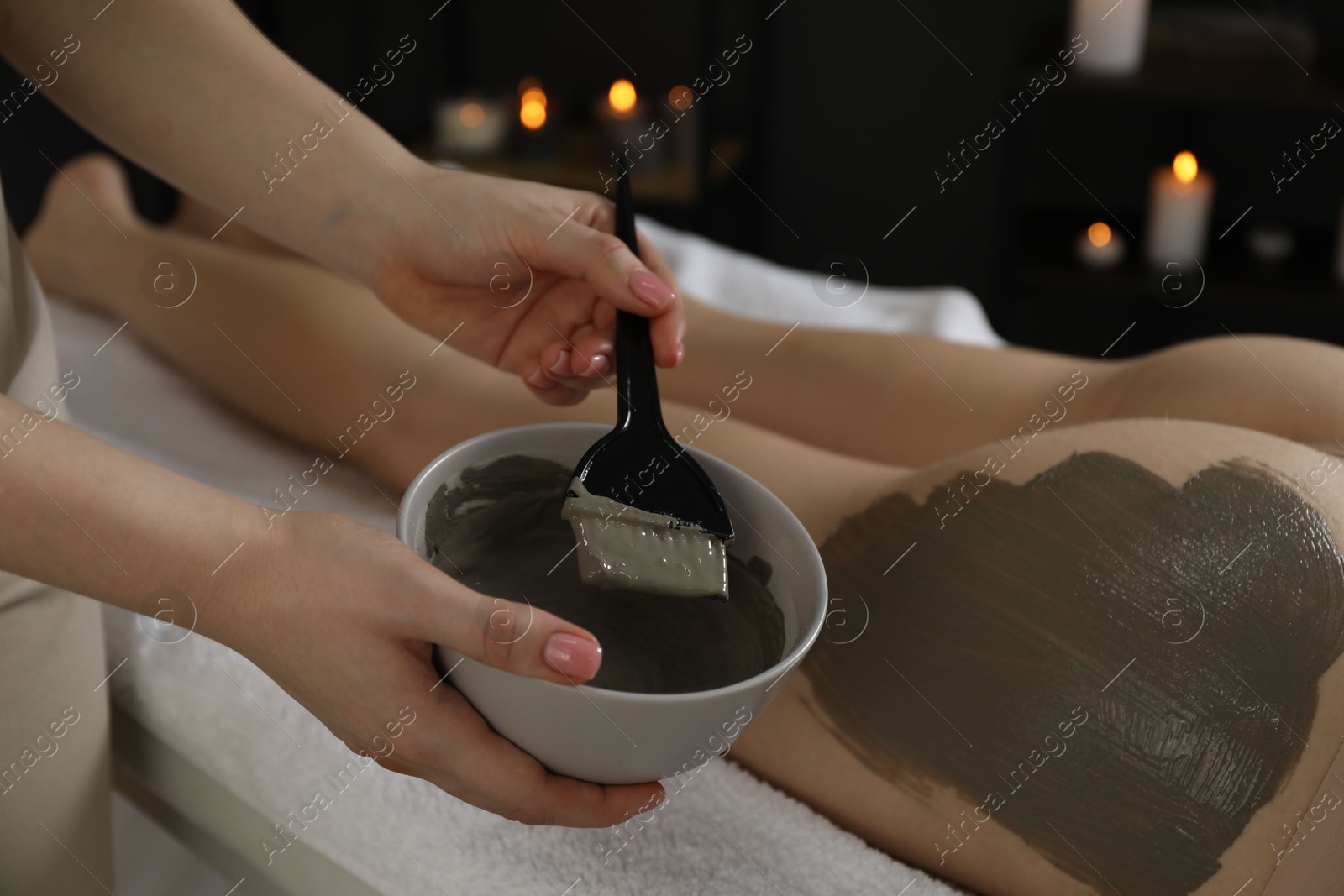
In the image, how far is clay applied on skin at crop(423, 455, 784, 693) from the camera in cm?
58

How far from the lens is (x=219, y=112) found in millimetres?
715

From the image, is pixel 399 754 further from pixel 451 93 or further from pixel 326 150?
pixel 451 93

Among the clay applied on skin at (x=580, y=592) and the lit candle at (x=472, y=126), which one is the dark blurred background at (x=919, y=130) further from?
the clay applied on skin at (x=580, y=592)

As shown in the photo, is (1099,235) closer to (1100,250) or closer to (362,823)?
(1100,250)

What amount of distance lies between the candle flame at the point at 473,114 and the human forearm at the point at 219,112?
4.64 feet

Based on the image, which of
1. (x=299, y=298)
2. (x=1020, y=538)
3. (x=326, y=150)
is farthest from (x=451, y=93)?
(x=1020, y=538)

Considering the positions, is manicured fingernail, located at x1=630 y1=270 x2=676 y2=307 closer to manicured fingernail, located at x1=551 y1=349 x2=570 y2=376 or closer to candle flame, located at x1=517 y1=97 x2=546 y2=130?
manicured fingernail, located at x1=551 y1=349 x2=570 y2=376

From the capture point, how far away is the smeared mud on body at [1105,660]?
56 centimetres

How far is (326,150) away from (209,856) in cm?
47

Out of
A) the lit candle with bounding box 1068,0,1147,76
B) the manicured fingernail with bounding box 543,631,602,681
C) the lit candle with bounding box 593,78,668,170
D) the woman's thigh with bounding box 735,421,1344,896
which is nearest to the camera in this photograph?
the manicured fingernail with bounding box 543,631,602,681

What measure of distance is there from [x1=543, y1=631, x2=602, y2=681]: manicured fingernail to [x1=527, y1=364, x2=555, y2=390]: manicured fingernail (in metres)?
0.31

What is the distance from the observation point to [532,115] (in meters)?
2.09

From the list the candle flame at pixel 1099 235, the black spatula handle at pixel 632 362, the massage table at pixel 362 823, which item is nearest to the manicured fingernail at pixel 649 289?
the black spatula handle at pixel 632 362

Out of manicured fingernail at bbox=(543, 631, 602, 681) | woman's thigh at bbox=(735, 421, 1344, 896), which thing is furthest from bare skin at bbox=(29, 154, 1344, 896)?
manicured fingernail at bbox=(543, 631, 602, 681)
